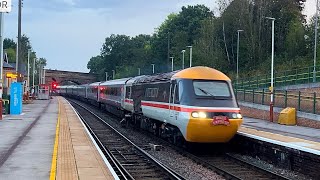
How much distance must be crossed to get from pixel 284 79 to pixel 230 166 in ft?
105

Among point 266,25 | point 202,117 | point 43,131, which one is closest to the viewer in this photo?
point 202,117

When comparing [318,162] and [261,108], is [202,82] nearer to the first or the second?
[318,162]

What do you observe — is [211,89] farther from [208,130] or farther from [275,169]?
[275,169]

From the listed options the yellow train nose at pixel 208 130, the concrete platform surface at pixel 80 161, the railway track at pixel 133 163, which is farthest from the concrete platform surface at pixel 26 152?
the yellow train nose at pixel 208 130

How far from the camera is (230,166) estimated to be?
14766 mm

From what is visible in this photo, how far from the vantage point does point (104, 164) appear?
12953 millimetres

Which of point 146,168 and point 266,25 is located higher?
point 266,25

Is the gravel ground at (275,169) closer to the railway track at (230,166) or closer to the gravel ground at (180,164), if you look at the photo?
the railway track at (230,166)

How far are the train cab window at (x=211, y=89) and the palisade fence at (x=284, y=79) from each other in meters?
25.0

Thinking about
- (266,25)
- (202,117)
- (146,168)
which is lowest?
(146,168)

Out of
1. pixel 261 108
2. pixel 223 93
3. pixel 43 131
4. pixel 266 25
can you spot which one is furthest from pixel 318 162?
pixel 266 25

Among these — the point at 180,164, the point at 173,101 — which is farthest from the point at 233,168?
the point at 173,101

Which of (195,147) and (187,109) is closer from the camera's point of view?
(187,109)

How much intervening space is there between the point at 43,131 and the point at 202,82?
8966 mm
